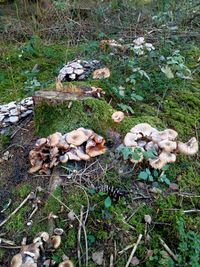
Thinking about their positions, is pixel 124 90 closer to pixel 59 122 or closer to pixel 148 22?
pixel 59 122

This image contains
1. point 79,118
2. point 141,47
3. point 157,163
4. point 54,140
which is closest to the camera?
point 157,163

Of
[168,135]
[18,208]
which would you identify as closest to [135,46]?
[168,135]

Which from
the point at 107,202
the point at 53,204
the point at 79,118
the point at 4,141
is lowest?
the point at 4,141

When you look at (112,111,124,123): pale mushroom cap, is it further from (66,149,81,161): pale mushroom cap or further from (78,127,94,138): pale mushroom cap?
(66,149,81,161): pale mushroom cap

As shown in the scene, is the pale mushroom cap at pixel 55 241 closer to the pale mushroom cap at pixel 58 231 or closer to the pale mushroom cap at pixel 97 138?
the pale mushroom cap at pixel 58 231

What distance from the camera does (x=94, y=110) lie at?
2852 millimetres

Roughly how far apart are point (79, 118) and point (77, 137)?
0.30 metres

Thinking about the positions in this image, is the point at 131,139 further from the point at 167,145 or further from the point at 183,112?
the point at 183,112

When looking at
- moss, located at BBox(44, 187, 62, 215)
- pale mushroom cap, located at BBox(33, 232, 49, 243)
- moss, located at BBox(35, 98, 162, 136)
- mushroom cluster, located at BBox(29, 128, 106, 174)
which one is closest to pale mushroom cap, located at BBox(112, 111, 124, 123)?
moss, located at BBox(35, 98, 162, 136)

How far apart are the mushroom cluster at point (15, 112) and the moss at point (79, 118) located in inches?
14.3

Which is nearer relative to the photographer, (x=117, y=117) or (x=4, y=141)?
(x=117, y=117)

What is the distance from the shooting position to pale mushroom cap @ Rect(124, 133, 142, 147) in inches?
99.4

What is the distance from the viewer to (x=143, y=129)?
2656mm

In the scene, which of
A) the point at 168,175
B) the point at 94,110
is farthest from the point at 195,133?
the point at 94,110
